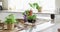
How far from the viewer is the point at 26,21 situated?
2607 mm

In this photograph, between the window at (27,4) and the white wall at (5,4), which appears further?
the white wall at (5,4)

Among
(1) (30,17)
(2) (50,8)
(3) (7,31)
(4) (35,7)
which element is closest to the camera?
(3) (7,31)

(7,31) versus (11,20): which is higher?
(11,20)

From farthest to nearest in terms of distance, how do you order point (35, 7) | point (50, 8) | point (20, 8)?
point (20, 8) → point (50, 8) → point (35, 7)

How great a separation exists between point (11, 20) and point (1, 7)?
10.4ft

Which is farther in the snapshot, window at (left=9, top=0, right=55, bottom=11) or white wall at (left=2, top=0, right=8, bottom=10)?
white wall at (left=2, top=0, right=8, bottom=10)

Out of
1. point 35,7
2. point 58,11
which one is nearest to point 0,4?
point 35,7

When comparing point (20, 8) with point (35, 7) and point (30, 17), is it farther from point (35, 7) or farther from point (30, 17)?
point (30, 17)

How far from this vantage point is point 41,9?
4469mm

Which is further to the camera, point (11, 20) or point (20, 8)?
point (20, 8)

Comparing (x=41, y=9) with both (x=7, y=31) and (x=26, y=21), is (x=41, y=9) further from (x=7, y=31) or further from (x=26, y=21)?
(x=7, y=31)

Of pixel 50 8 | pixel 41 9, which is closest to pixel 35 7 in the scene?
pixel 41 9

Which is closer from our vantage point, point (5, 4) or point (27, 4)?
point (27, 4)

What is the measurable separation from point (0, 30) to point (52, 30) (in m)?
0.66
